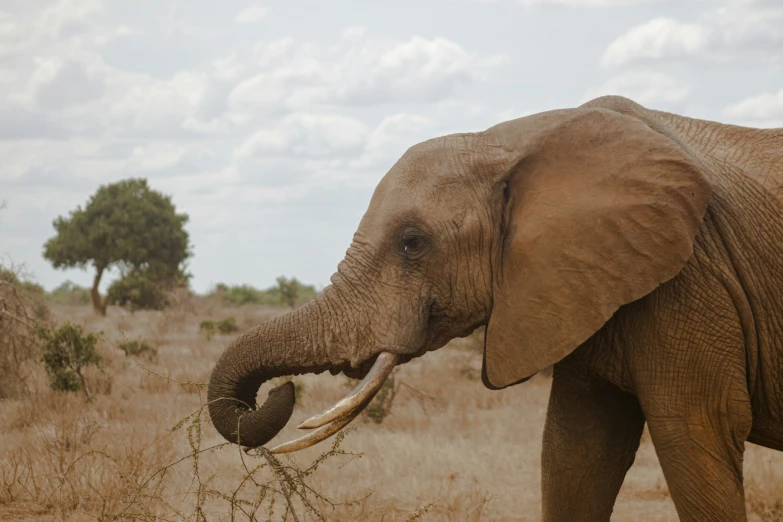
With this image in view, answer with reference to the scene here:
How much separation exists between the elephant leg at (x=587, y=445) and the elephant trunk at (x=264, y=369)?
1.22 meters

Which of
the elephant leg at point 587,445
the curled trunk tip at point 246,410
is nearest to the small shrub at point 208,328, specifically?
the elephant leg at point 587,445

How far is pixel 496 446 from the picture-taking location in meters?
9.39

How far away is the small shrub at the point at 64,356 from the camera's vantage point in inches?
441

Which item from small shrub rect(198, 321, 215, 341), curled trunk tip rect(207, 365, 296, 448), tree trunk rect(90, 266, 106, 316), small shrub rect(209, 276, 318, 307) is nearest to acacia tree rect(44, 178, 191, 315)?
tree trunk rect(90, 266, 106, 316)

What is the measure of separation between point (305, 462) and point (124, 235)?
27.6 m

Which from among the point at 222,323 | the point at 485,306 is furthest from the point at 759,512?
the point at 222,323

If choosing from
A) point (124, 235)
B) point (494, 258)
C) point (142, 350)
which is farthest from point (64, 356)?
point (124, 235)

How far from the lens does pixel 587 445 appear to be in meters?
5.03

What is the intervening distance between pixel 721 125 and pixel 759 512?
337 cm

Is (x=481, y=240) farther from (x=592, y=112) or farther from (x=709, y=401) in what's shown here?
(x=709, y=401)

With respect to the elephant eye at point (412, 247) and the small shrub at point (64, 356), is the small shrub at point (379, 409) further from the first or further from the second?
the elephant eye at point (412, 247)

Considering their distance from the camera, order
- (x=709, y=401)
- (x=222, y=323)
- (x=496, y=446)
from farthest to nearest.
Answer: (x=222, y=323) < (x=496, y=446) < (x=709, y=401)

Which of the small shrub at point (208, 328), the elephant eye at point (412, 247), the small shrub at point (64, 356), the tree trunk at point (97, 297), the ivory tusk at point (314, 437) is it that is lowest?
the ivory tusk at point (314, 437)

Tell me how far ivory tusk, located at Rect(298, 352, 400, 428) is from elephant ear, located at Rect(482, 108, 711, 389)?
1.45 ft
